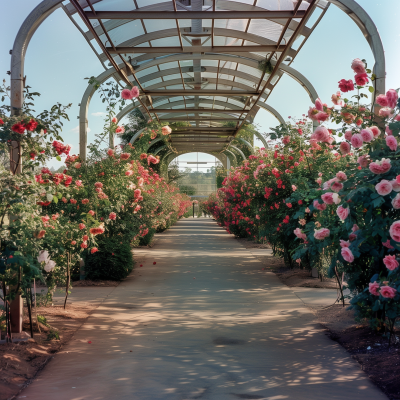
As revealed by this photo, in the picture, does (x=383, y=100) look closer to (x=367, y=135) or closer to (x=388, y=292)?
(x=367, y=135)

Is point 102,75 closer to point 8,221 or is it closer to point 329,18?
point 329,18

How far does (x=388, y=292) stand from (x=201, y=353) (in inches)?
65.1

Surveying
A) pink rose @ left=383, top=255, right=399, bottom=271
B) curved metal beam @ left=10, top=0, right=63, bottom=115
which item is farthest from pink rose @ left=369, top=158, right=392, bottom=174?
curved metal beam @ left=10, top=0, right=63, bottom=115

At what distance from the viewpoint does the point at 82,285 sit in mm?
7219

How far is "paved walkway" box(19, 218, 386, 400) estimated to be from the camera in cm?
301

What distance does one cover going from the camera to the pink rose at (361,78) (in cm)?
405

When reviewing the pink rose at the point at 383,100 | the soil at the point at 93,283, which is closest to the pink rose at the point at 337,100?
the pink rose at the point at 383,100

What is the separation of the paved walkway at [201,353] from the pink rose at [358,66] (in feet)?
8.39

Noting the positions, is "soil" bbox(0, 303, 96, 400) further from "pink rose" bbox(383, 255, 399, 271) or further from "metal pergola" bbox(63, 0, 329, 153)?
"metal pergola" bbox(63, 0, 329, 153)

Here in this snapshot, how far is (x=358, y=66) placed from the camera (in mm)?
4020

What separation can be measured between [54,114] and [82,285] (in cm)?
388

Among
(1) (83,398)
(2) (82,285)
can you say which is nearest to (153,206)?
(2) (82,285)

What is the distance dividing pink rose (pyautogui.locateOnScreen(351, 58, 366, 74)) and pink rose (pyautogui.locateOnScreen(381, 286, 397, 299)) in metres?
2.04

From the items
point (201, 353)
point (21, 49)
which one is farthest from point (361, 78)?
point (21, 49)
